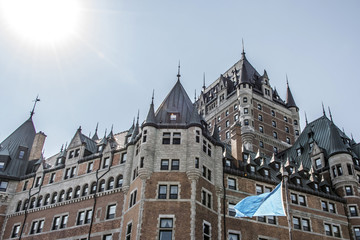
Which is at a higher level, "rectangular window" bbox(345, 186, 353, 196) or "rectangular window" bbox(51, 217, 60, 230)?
"rectangular window" bbox(345, 186, 353, 196)

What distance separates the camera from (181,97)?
1874 inches

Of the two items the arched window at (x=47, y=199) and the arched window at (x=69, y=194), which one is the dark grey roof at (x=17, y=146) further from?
the arched window at (x=69, y=194)

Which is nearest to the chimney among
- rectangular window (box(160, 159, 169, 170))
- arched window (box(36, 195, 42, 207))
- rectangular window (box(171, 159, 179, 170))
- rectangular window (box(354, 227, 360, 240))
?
rectangular window (box(171, 159, 179, 170))

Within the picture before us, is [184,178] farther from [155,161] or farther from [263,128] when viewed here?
[263,128]

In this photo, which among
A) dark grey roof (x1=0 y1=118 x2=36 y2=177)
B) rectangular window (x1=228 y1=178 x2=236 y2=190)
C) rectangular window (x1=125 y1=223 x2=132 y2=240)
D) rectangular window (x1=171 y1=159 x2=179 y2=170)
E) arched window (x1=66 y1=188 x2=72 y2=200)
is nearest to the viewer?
rectangular window (x1=125 y1=223 x2=132 y2=240)

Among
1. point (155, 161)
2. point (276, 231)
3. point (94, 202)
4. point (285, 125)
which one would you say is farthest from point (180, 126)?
point (285, 125)

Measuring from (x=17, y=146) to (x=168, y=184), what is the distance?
30356 mm

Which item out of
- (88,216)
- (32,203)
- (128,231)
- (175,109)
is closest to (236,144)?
(175,109)

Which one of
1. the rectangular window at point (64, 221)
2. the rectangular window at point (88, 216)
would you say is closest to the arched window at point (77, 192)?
the rectangular window at point (64, 221)

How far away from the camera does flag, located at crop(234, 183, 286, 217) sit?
26.4 meters

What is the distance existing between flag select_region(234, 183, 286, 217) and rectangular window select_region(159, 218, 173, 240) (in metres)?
9.49

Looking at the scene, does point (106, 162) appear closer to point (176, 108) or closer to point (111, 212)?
point (111, 212)

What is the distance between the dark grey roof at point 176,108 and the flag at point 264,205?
52.8 ft

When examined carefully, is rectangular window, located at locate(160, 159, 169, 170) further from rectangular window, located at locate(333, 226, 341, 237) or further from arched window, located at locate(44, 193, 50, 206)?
rectangular window, located at locate(333, 226, 341, 237)
